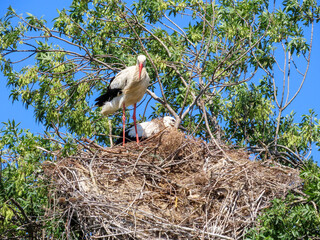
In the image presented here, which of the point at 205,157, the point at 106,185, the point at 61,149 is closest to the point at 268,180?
the point at 205,157

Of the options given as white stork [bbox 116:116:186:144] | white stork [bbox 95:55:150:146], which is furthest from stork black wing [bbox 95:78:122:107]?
white stork [bbox 116:116:186:144]

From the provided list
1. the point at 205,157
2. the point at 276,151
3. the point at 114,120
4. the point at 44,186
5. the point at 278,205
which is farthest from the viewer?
the point at 114,120

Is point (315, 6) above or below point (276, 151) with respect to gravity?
above

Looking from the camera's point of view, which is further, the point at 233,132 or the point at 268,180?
the point at 233,132

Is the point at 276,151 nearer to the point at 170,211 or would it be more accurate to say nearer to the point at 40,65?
the point at 170,211

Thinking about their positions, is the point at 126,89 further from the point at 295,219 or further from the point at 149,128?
the point at 295,219

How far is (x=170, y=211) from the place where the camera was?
8734mm

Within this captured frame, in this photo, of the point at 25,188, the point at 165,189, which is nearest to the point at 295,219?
the point at 165,189

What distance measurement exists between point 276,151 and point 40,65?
435 cm

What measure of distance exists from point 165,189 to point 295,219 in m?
1.98

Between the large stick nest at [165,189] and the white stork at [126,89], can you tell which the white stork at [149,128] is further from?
the large stick nest at [165,189]

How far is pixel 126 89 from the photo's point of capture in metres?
11.2

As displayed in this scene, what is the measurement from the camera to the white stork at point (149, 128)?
10930 mm

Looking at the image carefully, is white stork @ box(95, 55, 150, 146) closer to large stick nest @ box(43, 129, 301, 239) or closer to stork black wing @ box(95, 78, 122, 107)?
stork black wing @ box(95, 78, 122, 107)
